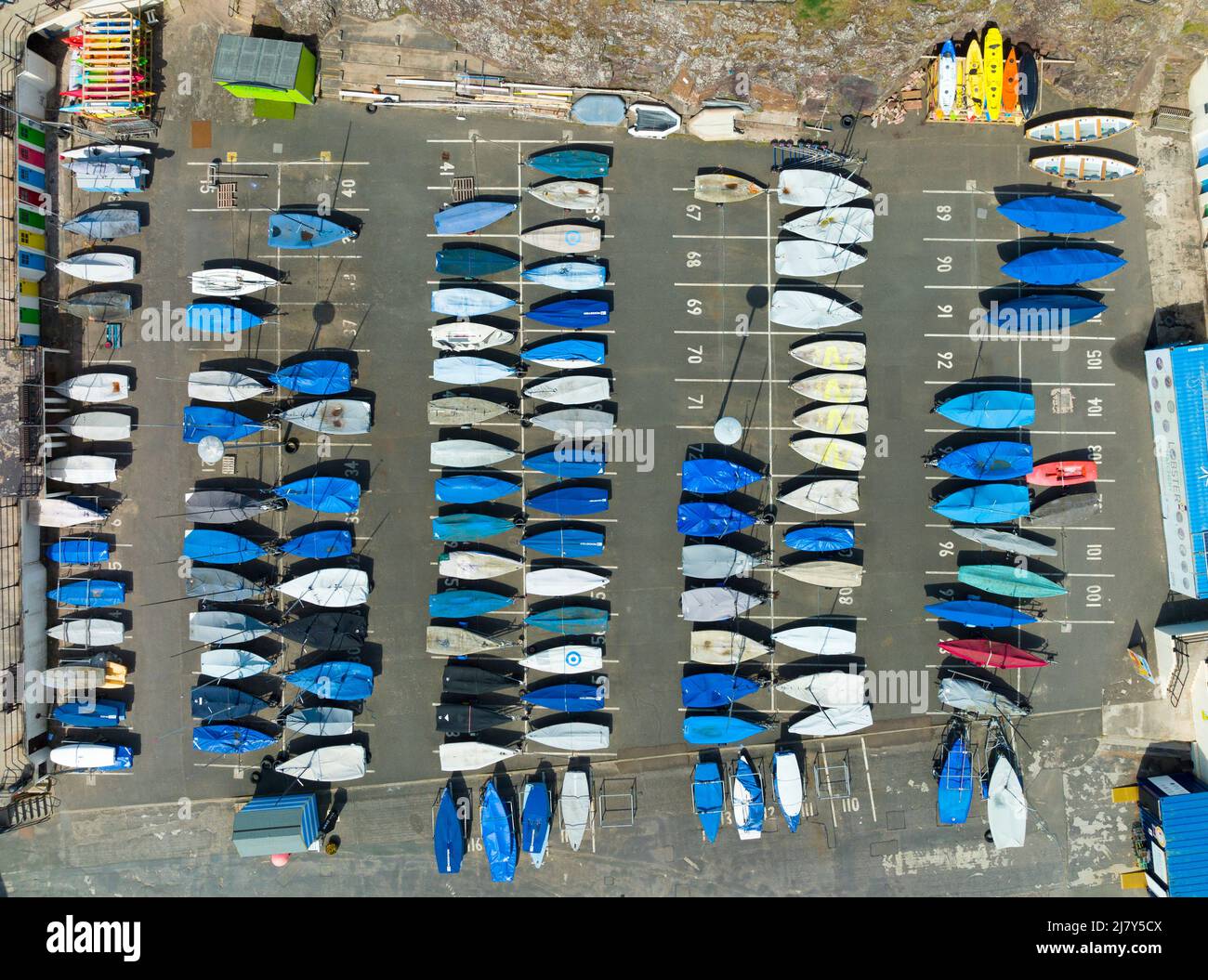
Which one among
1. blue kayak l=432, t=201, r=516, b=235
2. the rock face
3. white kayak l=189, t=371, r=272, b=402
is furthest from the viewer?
white kayak l=189, t=371, r=272, b=402

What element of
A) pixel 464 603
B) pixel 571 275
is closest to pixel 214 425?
pixel 464 603

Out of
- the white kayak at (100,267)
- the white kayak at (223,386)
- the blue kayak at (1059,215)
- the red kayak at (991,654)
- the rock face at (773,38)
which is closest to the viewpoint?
the rock face at (773,38)

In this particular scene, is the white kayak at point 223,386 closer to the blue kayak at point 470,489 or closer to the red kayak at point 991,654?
the blue kayak at point 470,489

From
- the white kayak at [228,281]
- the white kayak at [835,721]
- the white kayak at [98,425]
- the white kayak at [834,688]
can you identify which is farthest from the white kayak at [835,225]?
the white kayak at [98,425]

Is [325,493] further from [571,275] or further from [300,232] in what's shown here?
[571,275]

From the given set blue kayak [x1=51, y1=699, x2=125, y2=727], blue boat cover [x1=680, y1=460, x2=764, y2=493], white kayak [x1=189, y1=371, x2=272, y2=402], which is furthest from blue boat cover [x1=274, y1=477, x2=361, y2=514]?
blue boat cover [x1=680, y1=460, x2=764, y2=493]

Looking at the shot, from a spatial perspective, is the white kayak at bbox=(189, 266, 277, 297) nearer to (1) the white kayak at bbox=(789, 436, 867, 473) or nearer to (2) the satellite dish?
(2) the satellite dish
